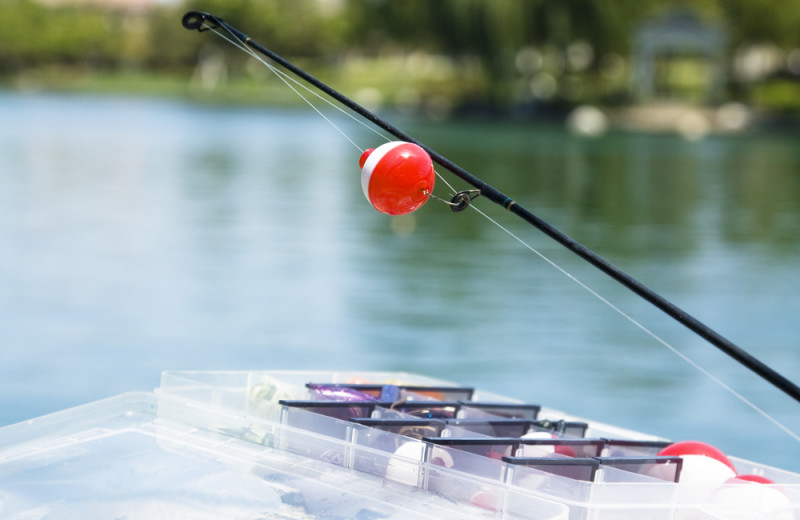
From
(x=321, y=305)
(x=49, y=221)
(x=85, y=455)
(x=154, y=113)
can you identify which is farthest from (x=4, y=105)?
(x=85, y=455)

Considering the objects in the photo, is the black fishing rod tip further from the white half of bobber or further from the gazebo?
the gazebo

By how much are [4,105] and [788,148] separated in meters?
33.3

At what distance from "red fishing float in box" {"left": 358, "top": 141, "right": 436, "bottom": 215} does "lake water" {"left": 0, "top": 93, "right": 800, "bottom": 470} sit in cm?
526

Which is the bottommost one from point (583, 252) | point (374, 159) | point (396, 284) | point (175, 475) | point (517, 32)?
point (175, 475)

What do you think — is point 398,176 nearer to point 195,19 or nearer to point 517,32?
point 195,19

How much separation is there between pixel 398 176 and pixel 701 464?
1.51 m

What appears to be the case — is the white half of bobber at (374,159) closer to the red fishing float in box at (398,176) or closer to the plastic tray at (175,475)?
the red fishing float in box at (398,176)

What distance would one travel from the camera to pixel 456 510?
3594 mm

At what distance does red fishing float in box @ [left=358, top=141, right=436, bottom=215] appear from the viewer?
12.9ft

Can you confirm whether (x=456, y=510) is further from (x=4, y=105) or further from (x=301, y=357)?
(x=4, y=105)

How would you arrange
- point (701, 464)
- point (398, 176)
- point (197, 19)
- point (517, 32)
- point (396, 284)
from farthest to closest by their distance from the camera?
point (517, 32)
point (396, 284)
point (701, 464)
point (197, 19)
point (398, 176)

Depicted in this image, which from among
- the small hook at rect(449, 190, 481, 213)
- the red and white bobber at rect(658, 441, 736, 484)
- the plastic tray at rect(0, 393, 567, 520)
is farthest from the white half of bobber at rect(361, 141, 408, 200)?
the red and white bobber at rect(658, 441, 736, 484)

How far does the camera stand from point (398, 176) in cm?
393

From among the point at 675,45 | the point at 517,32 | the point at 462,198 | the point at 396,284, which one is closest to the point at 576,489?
the point at 462,198
